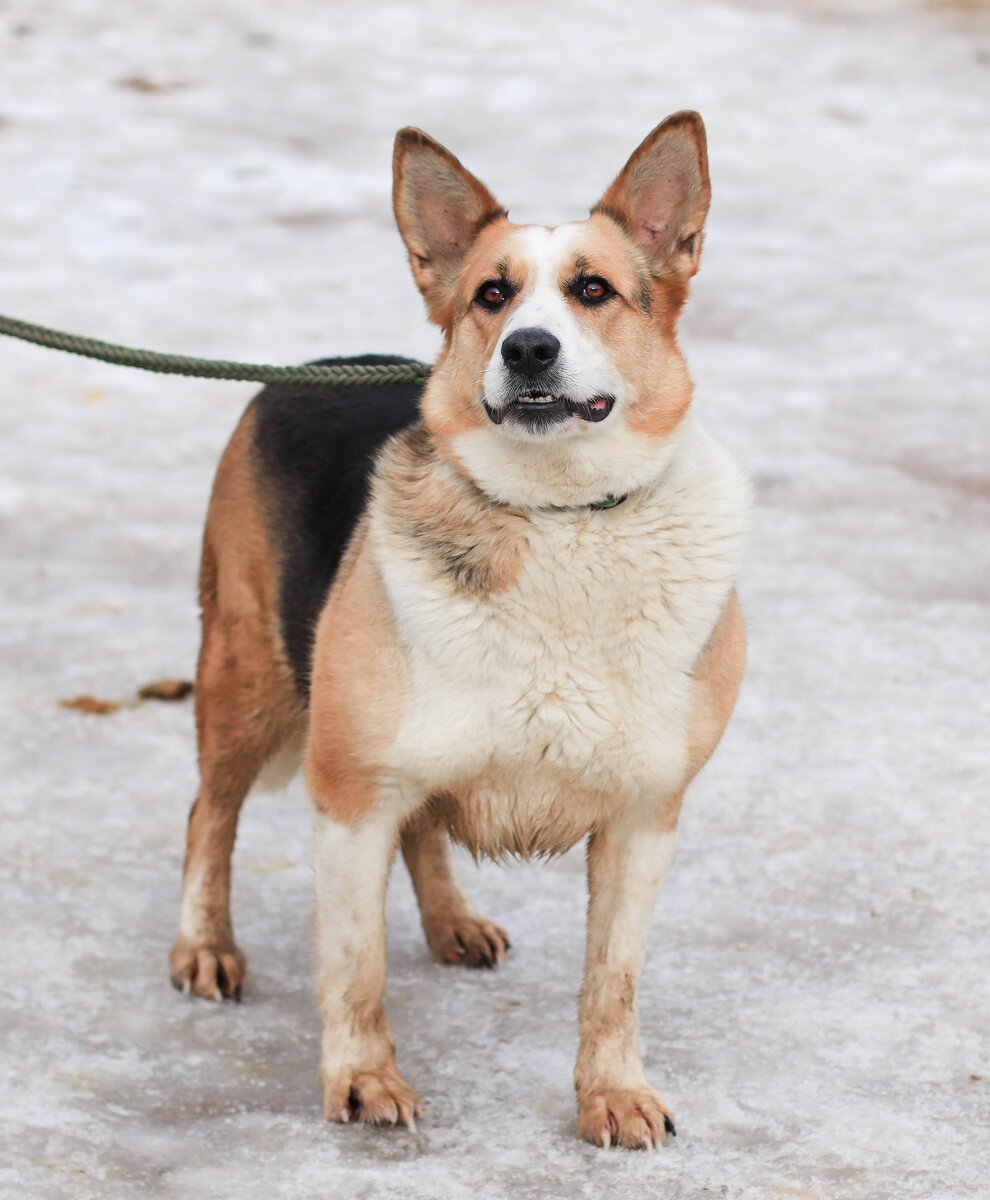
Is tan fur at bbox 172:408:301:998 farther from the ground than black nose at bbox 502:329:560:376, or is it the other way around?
black nose at bbox 502:329:560:376

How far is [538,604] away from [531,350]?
18.6 inches

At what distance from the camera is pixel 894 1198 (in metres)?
3.04

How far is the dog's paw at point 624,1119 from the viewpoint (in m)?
3.28

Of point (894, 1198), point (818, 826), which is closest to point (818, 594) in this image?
point (818, 826)

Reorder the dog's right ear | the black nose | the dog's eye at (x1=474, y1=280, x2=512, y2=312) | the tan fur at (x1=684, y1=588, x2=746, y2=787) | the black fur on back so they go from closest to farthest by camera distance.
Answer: the black nose < the tan fur at (x1=684, y1=588, x2=746, y2=787) < the dog's eye at (x1=474, y1=280, x2=512, y2=312) < the dog's right ear < the black fur on back

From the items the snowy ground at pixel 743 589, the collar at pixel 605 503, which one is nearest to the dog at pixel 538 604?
the collar at pixel 605 503

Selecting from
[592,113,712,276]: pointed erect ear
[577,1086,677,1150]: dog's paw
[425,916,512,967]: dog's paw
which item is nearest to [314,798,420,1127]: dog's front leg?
[577,1086,677,1150]: dog's paw

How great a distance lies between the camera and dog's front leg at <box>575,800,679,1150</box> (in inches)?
133

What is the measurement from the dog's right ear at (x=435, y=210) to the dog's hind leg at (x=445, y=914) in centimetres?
127

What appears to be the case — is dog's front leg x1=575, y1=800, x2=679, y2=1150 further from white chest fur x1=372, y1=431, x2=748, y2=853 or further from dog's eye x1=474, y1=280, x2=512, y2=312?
dog's eye x1=474, y1=280, x2=512, y2=312

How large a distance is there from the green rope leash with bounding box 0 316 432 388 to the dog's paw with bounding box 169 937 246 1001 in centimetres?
131

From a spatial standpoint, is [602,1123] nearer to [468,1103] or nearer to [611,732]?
[468,1103]

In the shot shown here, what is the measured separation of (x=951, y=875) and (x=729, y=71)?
7.86 m

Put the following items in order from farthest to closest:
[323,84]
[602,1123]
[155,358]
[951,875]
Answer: [323,84] → [951,875] → [155,358] → [602,1123]
